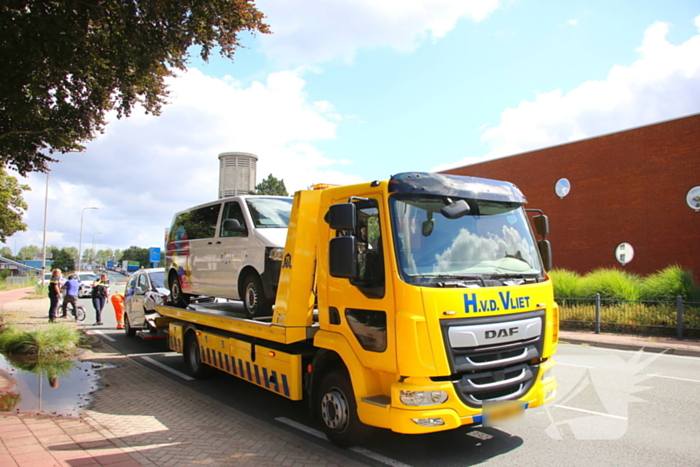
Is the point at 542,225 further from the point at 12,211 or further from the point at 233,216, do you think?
the point at 12,211

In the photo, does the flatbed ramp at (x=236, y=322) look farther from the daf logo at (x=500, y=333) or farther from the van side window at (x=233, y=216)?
the daf logo at (x=500, y=333)

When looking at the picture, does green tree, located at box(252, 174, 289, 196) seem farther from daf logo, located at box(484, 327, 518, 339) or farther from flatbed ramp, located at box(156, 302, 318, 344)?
daf logo, located at box(484, 327, 518, 339)

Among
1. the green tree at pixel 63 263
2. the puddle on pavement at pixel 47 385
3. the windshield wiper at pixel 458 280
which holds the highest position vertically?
the green tree at pixel 63 263

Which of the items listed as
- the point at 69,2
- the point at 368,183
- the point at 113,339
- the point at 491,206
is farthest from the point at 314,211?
the point at 113,339

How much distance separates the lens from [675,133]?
22.0 m

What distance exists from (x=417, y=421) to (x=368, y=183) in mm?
2177

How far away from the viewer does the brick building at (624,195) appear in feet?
71.2

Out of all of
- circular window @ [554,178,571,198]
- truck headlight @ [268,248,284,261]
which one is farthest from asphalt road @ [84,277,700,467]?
circular window @ [554,178,571,198]

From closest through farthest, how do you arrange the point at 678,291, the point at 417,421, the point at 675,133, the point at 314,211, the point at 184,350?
the point at 417,421 < the point at 314,211 < the point at 184,350 < the point at 678,291 < the point at 675,133

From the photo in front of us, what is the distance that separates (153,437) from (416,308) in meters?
3.30

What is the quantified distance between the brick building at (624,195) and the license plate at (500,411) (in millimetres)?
20911

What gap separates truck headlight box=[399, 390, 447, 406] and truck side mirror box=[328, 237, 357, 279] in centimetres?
112

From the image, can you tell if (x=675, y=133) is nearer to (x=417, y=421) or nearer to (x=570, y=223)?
(x=570, y=223)

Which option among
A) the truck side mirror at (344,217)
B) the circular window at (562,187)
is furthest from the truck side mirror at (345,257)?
the circular window at (562,187)
